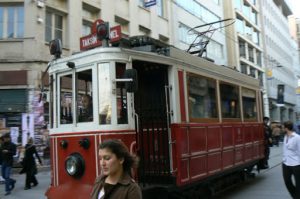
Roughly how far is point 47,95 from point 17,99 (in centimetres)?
1046

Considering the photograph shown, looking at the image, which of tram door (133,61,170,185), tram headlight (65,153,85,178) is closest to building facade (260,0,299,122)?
tram door (133,61,170,185)

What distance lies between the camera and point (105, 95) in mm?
6777

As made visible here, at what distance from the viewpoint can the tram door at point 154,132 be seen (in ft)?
25.0

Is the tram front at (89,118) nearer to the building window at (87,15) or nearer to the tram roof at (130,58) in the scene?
the tram roof at (130,58)

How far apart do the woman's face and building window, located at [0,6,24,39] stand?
54.5ft

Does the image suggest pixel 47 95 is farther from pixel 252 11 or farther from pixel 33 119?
pixel 252 11

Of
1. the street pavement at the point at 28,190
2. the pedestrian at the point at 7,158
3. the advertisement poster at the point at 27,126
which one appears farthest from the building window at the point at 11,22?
the pedestrian at the point at 7,158

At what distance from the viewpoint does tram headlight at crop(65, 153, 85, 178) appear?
22.1 ft

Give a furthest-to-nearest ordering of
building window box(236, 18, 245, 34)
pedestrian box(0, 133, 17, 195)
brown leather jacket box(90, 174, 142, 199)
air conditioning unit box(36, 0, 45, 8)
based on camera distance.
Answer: building window box(236, 18, 245, 34)
air conditioning unit box(36, 0, 45, 8)
pedestrian box(0, 133, 17, 195)
brown leather jacket box(90, 174, 142, 199)

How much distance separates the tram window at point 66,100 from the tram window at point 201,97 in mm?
2246

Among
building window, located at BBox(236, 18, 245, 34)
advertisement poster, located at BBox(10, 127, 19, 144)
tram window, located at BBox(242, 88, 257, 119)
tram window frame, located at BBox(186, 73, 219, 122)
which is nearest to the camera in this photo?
tram window frame, located at BBox(186, 73, 219, 122)

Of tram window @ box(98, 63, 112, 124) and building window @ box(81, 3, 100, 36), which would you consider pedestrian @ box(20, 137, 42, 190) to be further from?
building window @ box(81, 3, 100, 36)

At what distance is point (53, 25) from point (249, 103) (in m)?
10.8

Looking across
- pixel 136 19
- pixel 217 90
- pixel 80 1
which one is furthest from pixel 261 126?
pixel 136 19
